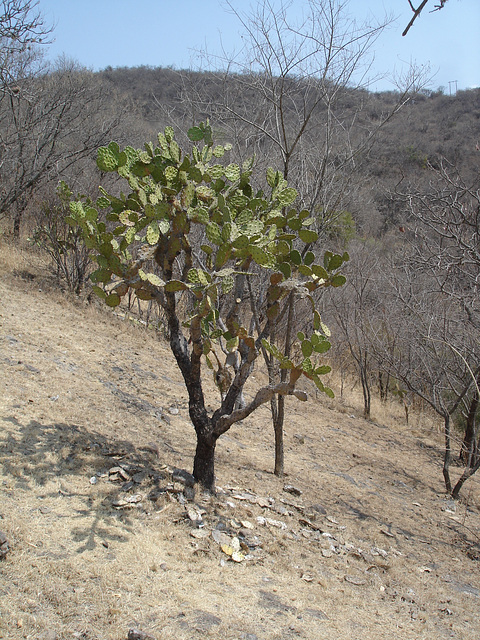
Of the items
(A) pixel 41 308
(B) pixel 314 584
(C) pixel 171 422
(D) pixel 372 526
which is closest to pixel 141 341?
(A) pixel 41 308

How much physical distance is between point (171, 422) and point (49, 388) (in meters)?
1.30

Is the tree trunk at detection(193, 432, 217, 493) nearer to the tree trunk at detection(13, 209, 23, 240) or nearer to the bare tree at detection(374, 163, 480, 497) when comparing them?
the bare tree at detection(374, 163, 480, 497)

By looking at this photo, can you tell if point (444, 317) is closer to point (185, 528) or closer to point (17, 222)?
point (185, 528)

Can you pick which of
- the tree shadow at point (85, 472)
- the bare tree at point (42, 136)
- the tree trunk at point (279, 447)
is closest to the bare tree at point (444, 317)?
the tree trunk at point (279, 447)

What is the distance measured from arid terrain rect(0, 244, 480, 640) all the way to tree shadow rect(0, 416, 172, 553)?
12 millimetres

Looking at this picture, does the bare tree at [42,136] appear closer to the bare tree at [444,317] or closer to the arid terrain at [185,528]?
the arid terrain at [185,528]

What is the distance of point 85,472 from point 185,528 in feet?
2.59

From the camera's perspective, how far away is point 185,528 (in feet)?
10.2

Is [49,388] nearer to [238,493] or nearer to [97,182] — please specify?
[238,493]

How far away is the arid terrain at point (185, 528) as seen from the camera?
7.73 ft

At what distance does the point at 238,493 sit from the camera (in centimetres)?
385

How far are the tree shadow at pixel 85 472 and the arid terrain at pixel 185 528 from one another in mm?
12

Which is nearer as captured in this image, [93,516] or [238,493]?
[93,516]

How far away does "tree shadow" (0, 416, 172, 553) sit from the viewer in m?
2.89
